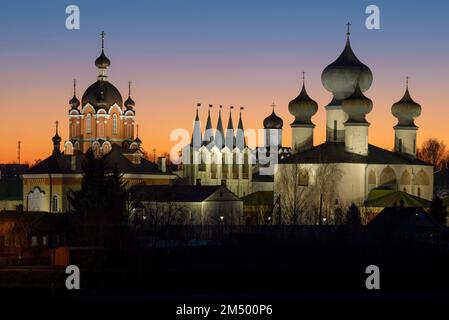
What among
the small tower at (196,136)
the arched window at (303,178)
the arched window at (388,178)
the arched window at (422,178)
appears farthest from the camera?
the small tower at (196,136)

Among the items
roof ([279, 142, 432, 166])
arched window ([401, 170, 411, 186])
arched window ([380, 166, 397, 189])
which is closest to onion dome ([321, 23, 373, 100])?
roof ([279, 142, 432, 166])

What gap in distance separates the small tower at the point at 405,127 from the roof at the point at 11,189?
2649 cm

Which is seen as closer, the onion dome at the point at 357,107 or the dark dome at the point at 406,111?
the onion dome at the point at 357,107

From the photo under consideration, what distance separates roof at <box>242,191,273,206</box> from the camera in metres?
89.1

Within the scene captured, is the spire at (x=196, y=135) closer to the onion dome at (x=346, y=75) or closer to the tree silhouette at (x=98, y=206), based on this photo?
the onion dome at (x=346, y=75)

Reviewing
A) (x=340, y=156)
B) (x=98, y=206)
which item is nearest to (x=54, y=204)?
(x=340, y=156)

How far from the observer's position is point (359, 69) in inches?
3282

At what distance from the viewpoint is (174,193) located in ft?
274

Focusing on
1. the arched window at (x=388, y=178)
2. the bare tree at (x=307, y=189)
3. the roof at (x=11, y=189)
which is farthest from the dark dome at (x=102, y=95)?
the arched window at (x=388, y=178)

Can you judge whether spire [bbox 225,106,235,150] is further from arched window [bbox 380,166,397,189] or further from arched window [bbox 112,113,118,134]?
arched window [bbox 380,166,397,189]

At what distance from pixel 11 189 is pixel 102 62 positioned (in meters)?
11.2

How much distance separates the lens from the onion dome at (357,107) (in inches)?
3189

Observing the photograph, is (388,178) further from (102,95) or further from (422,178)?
(102,95)
